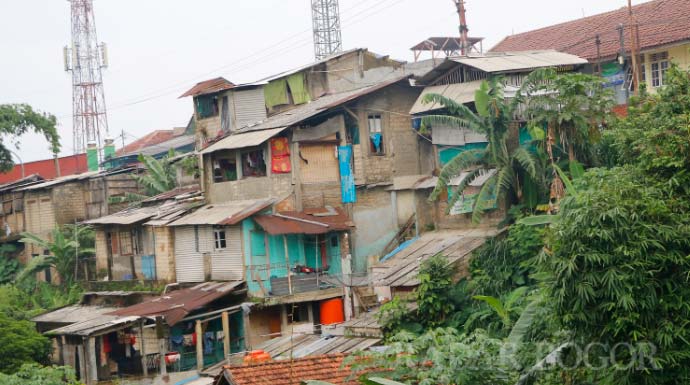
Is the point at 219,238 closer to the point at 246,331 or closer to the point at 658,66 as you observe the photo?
the point at 246,331

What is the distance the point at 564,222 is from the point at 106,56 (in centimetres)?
3119

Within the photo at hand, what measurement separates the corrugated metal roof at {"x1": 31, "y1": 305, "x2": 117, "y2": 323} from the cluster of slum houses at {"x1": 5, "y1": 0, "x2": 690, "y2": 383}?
0.10 m

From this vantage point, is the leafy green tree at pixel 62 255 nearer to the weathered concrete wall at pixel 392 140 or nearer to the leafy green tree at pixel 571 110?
the weathered concrete wall at pixel 392 140

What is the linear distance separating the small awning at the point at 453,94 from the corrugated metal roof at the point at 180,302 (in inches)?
256

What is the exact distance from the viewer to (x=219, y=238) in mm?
25203

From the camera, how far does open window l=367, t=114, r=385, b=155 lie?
25922 millimetres

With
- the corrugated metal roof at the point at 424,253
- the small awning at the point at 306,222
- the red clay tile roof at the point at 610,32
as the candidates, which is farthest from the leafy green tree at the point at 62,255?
the red clay tile roof at the point at 610,32

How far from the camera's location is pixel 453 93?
23766mm

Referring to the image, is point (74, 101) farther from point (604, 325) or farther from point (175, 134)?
point (604, 325)

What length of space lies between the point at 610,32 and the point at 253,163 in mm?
11001

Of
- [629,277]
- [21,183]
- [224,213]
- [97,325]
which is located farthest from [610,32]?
[21,183]

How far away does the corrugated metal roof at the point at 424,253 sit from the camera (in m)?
21.9

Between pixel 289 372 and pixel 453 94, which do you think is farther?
pixel 453 94

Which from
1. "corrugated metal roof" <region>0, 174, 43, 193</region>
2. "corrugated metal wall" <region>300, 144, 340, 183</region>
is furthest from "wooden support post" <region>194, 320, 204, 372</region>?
"corrugated metal roof" <region>0, 174, 43, 193</region>
